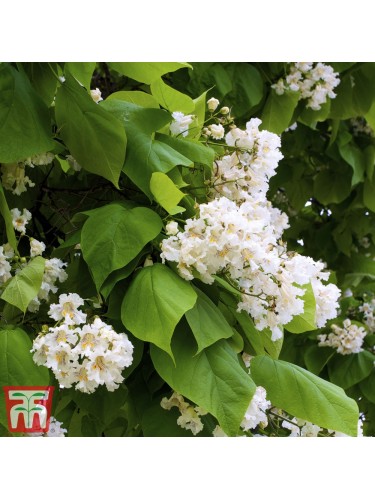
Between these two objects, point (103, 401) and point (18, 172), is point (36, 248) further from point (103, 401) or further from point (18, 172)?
point (103, 401)

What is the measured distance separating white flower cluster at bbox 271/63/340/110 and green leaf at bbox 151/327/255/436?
1249 mm

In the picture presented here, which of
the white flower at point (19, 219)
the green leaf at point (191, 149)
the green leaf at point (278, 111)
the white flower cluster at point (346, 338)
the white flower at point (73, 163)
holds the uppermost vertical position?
the green leaf at point (191, 149)

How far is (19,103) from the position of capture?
1.17 metres

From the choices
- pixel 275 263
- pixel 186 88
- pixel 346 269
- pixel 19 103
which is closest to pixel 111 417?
pixel 275 263

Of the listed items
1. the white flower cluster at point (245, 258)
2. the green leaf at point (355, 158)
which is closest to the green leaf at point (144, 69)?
the white flower cluster at point (245, 258)

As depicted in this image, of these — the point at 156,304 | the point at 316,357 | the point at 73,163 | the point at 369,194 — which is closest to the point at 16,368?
the point at 156,304

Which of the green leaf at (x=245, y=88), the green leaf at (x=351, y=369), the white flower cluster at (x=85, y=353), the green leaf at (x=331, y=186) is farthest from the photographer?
the green leaf at (x=331, y=186)

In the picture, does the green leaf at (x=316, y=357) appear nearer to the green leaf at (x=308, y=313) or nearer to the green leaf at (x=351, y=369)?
the green leaf at (x=351, y=369)

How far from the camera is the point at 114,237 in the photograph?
3.67 ft

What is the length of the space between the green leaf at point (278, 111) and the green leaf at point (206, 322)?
1117 mm

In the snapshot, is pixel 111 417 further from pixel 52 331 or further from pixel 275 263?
pixel 275 263

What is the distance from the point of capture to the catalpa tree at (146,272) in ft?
3.45

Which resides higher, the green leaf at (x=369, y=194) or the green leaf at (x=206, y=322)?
the green leaf at (x=206, y=322)

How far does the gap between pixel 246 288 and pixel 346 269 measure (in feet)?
6.71
